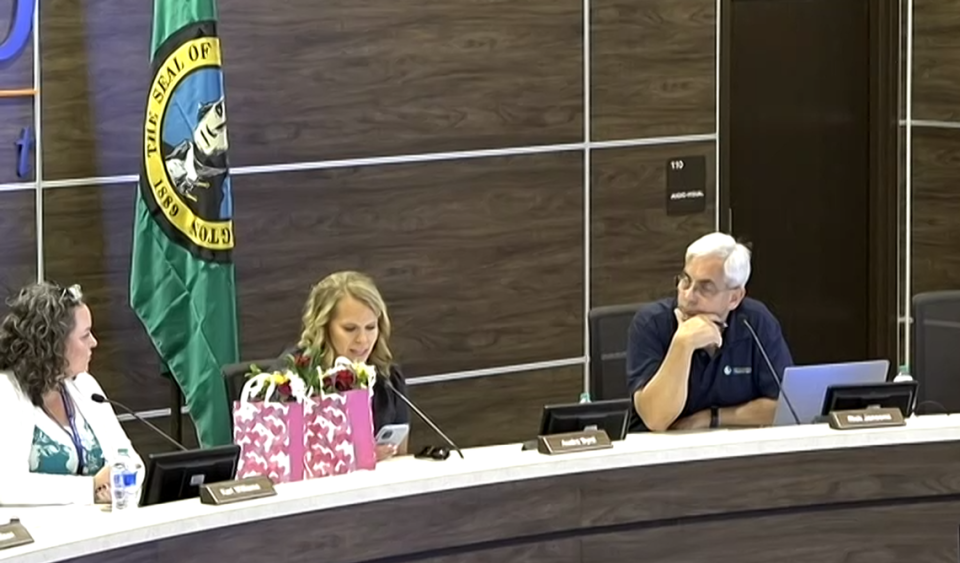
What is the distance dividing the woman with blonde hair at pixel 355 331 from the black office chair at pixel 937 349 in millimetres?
1424

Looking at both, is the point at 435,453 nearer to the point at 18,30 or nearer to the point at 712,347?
the point at 712,347

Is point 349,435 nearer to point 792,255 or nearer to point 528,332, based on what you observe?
point 528,332

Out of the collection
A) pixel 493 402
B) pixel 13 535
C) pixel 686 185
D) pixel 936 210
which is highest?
pixel 686 185

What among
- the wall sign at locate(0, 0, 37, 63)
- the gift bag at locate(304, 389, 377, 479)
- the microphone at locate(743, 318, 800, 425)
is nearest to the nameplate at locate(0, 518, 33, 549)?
the gift bag at locate(304, 389, 377, 479)

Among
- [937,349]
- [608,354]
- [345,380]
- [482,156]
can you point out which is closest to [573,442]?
[345,380]

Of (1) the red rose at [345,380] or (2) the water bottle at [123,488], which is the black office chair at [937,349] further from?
(2) the water bottle at [123,488]

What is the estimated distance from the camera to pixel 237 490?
335 cm

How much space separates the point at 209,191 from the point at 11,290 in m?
0.65

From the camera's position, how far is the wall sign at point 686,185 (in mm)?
6500

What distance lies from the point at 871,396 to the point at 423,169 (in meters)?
2.29

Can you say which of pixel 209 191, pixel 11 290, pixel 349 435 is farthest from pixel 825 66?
pixel 349 435

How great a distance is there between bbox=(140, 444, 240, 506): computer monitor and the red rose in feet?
1.05

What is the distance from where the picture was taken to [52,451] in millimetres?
4012

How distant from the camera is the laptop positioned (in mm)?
4098
